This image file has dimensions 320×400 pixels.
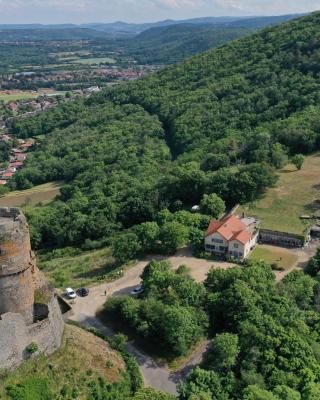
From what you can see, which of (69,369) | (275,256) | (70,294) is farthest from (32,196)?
(69,369)

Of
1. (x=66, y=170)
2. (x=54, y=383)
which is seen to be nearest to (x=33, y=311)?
(x=54, y=383)

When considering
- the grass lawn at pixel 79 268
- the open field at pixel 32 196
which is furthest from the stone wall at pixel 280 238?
the open field at pixel 32 196

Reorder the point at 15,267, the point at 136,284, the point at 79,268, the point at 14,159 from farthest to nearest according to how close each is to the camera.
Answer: the point at 14,159, the point at 79,268, the point at 136,284, the point at 15,267

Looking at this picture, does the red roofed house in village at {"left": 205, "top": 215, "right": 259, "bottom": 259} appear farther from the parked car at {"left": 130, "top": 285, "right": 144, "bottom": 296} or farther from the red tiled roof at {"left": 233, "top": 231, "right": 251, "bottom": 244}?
the parked car at {"left": 130, "top": 285, "right": 144, "bottom": 296}

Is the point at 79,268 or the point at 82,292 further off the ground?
the point at 82,292

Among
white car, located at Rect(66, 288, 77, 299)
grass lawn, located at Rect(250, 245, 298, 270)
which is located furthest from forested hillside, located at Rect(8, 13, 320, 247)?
white car, located at Rect(66, 288, 77, 299)

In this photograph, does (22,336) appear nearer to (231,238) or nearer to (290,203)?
(231,238)
